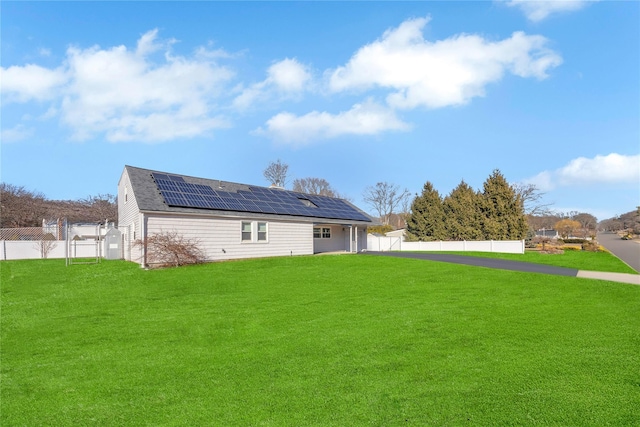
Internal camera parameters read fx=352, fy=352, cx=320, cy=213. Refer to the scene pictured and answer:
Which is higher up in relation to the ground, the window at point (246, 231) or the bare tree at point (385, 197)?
the bare tree at point (385, 197)

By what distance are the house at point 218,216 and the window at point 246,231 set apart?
0.18 ft

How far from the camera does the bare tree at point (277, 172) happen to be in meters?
46.7

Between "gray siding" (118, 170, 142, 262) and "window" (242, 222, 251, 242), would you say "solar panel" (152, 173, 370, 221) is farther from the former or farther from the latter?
"gray siding" (118, 170, 142, 262)

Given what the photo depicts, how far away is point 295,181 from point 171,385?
49016 mm

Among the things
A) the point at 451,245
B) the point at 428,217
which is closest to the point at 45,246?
the point at 451,245

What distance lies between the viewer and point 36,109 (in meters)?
14.7

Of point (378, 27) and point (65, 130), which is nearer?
point (378, 27)

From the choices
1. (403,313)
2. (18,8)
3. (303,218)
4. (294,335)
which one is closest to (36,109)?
(18,8)

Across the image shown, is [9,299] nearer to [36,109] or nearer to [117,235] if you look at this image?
[36,109]

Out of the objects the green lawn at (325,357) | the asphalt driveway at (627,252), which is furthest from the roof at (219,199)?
the asphalt driveway at (627,252)

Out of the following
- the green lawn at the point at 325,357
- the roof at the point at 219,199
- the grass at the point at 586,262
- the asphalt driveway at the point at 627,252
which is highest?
the roof at the point at 219,199

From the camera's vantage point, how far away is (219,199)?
19.9 m

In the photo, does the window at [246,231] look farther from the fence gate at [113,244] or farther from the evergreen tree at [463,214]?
the evergreen tree at [463,214]

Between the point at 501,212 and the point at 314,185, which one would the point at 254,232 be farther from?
the point at 314,185
